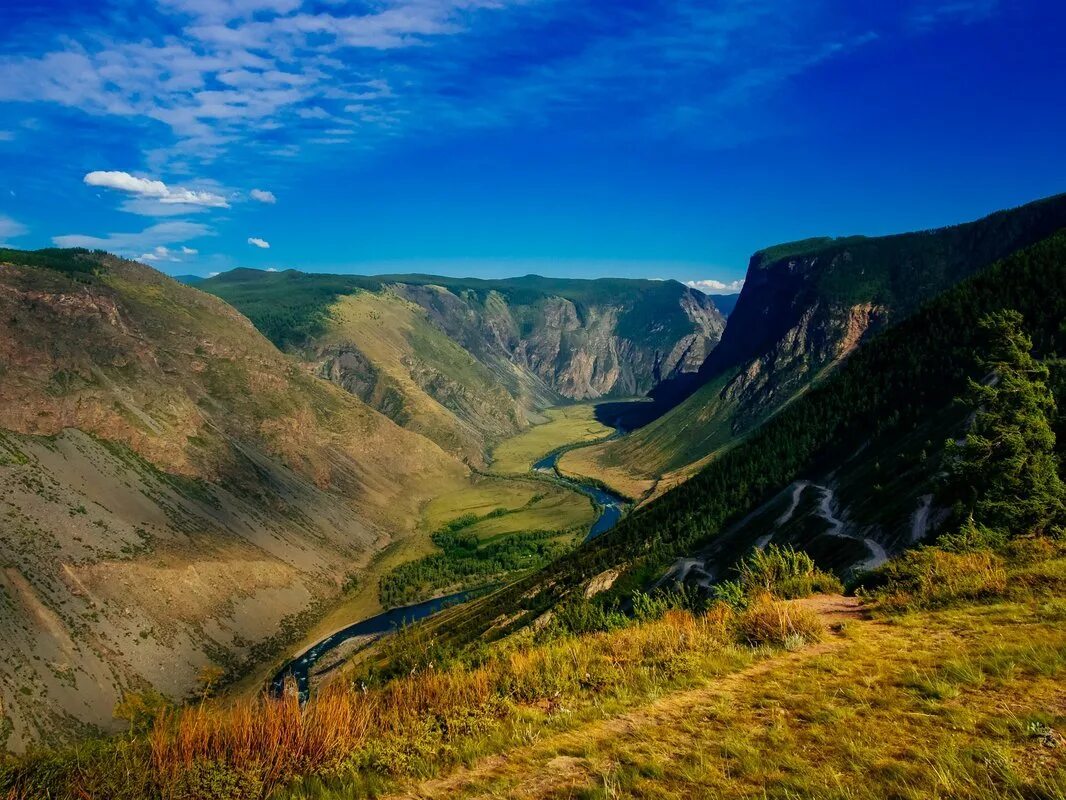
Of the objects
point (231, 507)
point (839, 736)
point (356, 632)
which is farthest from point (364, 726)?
point (231, 507)

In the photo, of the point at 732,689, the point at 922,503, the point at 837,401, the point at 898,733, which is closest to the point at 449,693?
the point at 732,689

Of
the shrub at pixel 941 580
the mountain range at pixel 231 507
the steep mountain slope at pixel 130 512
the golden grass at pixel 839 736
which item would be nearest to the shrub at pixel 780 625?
the golden grass at pixel 839 736

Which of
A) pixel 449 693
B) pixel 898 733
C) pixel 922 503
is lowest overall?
pixel 922 503

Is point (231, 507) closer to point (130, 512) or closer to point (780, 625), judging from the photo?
point (130, 512)

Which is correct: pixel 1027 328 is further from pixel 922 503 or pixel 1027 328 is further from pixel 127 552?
pixel 127 552

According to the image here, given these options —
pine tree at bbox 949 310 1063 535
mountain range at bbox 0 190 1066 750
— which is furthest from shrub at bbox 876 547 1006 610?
mountain range at bbox 0 190 1066 750

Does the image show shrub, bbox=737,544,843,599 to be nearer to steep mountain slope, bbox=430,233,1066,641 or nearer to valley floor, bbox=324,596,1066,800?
valley floor, bbox=324,596,1066,800
